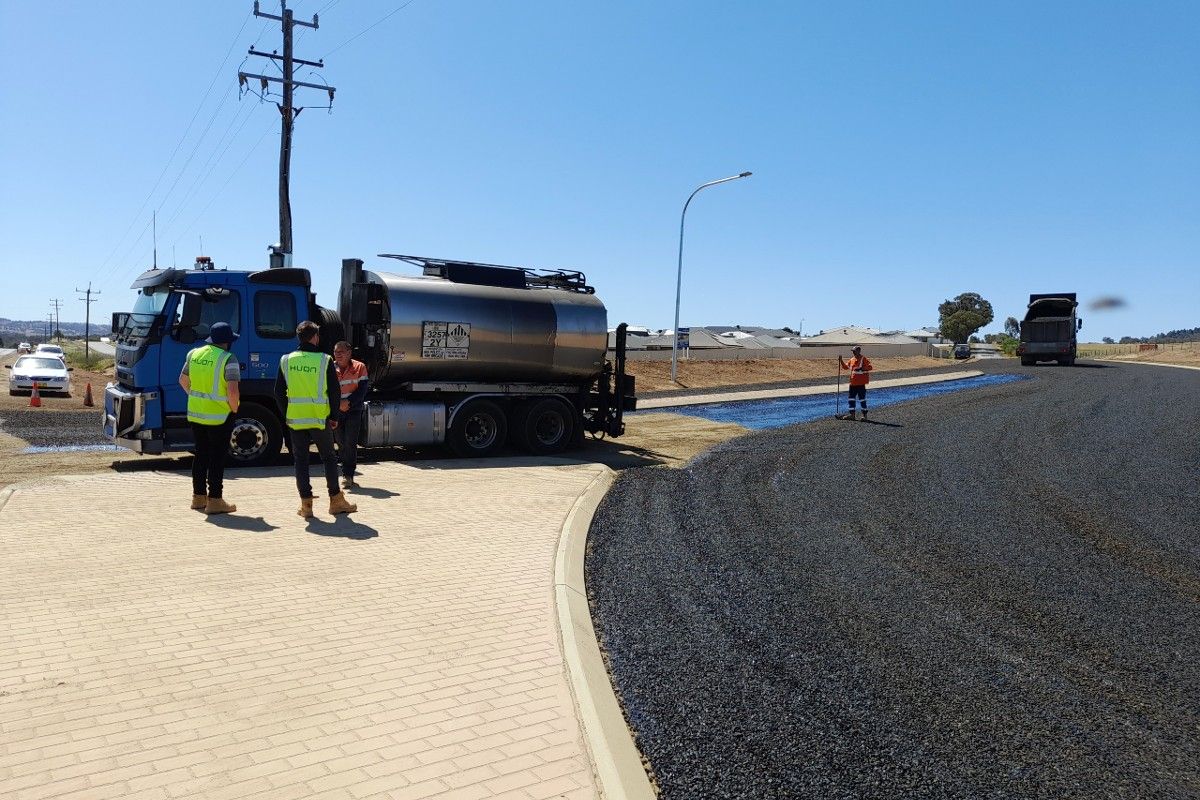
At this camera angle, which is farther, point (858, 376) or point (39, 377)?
point (39, 377)

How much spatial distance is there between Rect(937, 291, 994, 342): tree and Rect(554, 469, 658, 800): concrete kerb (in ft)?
371

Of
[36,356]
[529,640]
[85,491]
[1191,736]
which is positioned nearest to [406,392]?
[85,491]

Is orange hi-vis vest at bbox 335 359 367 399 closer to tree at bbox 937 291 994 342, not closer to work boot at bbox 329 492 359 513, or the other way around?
work boot at bbox 329 492 359 513

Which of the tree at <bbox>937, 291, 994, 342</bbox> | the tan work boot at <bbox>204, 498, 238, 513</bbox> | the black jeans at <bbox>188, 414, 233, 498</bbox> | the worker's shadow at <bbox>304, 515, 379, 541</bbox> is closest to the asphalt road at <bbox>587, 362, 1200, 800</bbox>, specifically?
the worker's shadow at <bbox>304, 515, 379, 541</bbox>

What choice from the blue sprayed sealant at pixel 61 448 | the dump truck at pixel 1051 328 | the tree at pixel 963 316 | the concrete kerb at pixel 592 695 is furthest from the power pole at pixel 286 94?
the tree at pixel 963 316

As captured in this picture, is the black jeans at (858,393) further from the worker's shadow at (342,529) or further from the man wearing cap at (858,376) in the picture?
the worker's shadow at (342,529)

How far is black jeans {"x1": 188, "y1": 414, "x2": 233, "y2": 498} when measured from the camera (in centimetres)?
921

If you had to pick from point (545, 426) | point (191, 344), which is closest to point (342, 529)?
point (191, 344)

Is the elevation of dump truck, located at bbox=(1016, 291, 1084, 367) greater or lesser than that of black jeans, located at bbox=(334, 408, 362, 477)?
greater

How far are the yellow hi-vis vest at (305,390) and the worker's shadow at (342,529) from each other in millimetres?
981

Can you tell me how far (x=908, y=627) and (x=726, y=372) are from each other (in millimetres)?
32580

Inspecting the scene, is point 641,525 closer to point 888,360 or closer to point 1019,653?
point 1019,653

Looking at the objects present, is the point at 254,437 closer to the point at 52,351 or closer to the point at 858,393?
the point at 858,393

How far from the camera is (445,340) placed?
558 inches
